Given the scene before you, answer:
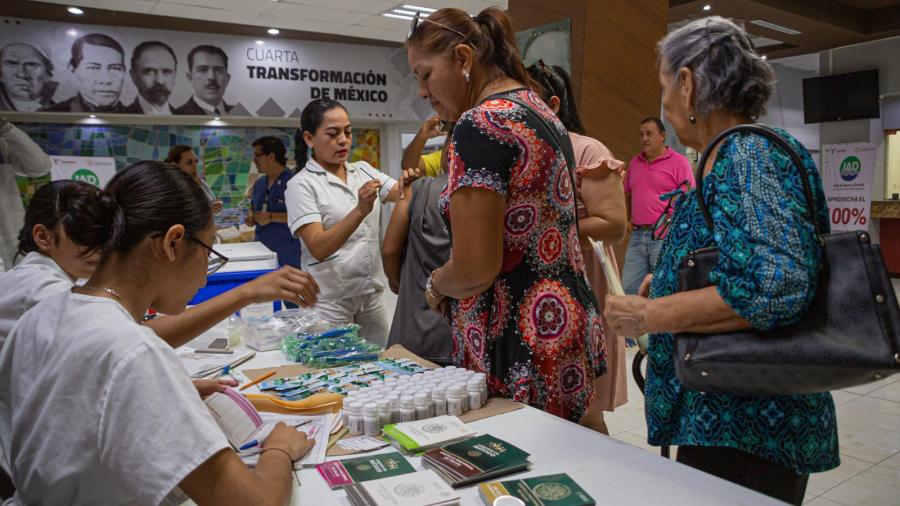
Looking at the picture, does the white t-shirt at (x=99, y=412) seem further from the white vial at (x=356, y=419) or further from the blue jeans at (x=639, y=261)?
the blue jeans at (x=639, y=261)

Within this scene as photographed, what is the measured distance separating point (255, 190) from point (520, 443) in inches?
174

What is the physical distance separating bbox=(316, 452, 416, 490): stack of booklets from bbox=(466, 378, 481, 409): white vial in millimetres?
280

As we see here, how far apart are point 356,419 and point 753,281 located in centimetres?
82

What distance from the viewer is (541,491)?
1.03 metres

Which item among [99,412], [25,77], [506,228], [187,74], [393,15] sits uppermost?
[393,15]

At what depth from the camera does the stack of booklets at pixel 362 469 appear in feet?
3.59

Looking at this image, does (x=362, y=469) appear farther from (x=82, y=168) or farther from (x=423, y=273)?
(x=82, y=168)

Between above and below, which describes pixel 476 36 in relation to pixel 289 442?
above

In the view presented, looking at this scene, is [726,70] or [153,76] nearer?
[726,70]

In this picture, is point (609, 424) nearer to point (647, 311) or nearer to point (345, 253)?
point (345, 253)

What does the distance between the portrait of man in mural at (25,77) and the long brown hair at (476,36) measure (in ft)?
21.9

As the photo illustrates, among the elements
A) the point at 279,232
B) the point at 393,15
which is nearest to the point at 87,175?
the point at 279,232

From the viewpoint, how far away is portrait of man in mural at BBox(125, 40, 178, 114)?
6977mm

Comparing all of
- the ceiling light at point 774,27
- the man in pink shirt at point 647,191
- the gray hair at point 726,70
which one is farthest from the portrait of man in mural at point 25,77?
the ceiling light at point 774,27
